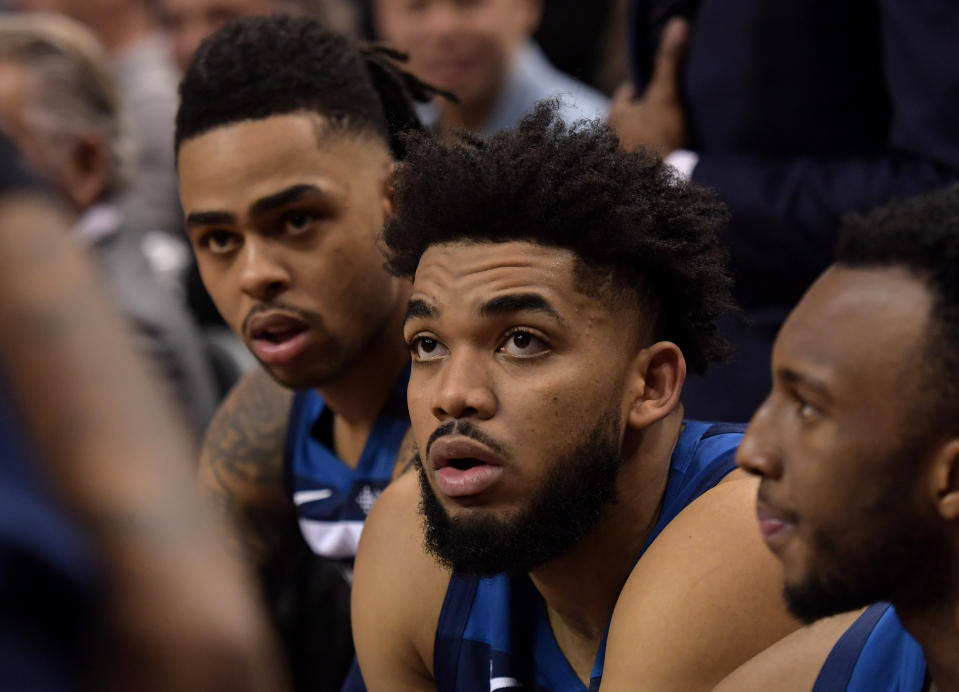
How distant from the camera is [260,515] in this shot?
3.87m

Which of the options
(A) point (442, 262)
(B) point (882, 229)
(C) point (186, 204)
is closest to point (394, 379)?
(C) point (186, 204)

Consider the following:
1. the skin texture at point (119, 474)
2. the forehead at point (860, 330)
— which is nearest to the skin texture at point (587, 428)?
the forehead at point (860, 330)

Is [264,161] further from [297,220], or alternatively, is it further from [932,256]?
[932,256]

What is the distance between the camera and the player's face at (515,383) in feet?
7.75

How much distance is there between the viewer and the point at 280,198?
3.19m

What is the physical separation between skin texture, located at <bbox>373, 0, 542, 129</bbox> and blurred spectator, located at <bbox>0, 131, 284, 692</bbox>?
3.70 metres

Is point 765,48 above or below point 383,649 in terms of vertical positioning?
above

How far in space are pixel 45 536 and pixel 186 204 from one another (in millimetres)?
2364

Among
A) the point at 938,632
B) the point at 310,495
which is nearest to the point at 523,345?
the point at 938,632

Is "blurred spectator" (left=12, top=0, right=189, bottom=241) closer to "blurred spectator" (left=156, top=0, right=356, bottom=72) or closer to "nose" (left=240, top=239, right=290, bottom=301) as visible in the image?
"blurred spectator" (left=156, top=0, right=356, bottom=72)

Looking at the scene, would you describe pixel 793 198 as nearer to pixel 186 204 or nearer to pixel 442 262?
pixel 442 262

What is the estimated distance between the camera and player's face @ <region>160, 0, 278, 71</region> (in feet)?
17.5

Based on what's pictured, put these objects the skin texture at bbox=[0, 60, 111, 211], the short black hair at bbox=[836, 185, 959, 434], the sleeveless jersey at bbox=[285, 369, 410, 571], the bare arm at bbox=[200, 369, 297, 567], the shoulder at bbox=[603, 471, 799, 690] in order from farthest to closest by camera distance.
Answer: the skin texture at bbox=[0, 60, 111, 211] → the bare arm at bbox=[200, 369, 297, 567] → the sleeveless jersey at bbox=[285, 369, 410, 571] → the shoulder at bbox=[603, 471, 799, 690] → the short black hair at bbox=[836, 185, 959, 434]

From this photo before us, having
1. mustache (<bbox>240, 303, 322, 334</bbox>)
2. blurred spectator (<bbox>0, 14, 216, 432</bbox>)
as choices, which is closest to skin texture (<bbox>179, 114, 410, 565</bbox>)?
mustache (<bbox>240, 303, 322, 334</bbox>)
